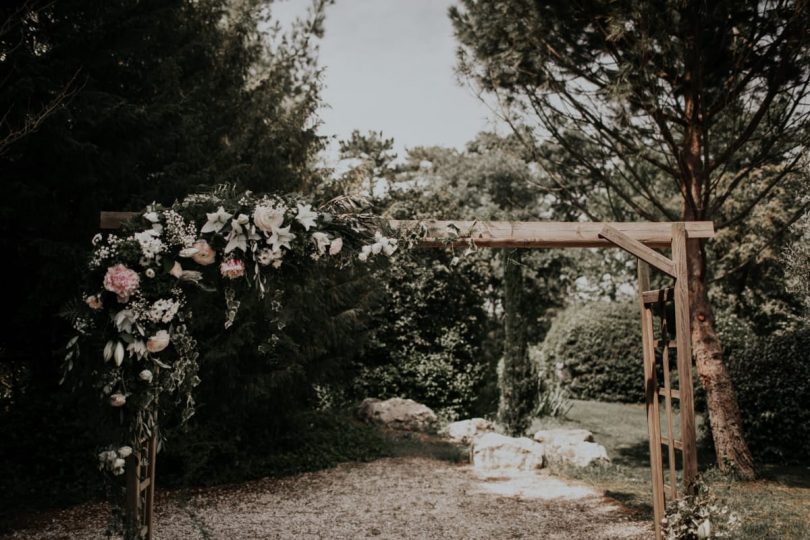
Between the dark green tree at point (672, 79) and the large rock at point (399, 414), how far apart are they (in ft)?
14.6

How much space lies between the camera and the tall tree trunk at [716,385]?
6914 mm

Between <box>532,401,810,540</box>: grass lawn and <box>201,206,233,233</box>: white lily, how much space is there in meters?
4.48

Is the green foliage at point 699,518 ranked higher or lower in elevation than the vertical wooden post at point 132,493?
lower

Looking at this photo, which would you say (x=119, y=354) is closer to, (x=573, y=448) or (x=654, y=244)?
(x=654, y=244)

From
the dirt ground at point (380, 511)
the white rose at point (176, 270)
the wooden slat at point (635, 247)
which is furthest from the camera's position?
the dirt ground at point (380, 511)

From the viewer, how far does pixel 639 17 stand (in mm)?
6445

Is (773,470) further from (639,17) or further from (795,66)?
(639,17)

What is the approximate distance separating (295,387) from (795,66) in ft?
22.6

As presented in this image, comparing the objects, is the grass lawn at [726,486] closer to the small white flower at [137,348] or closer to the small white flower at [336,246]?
the small white flower at [336,246]

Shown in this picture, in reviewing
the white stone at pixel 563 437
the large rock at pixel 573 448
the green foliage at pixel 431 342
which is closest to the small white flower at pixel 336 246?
the large rock at pixel 573 448

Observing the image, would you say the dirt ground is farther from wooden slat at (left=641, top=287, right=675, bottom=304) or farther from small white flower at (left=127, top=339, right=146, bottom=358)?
wooden slat at (left=641, top=287, right=675, bottom=304)

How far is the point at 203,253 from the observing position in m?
3.56

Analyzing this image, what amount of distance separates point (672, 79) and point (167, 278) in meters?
6.09

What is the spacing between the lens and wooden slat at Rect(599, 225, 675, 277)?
4.45 metres
